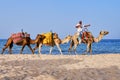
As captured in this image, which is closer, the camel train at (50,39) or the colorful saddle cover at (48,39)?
the colorful saddle cover at (48,39)

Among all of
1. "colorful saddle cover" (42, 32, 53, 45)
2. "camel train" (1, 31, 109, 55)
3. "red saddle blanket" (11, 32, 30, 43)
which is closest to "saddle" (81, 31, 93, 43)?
"camel train" (1, 31, 109, 55)

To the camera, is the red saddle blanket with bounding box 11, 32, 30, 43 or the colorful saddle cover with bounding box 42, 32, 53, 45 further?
the red saddle blanket with bounding box 11, 32, 30, 43

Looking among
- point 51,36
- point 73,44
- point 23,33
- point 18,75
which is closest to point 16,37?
point 23,33

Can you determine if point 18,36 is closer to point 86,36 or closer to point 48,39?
point 48,39

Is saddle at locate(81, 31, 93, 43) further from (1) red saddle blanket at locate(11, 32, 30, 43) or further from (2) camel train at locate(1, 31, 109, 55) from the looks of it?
(1) red saddle blanket at locate(11, 32, 30, 43)

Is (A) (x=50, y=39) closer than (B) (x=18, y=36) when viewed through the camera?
Yes

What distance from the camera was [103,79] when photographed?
41.0ft

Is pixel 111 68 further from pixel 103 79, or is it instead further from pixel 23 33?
pixel 23 33

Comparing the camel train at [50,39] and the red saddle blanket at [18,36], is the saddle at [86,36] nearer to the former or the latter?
the camel train at [50,39]

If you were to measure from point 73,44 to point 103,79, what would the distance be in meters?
14.1

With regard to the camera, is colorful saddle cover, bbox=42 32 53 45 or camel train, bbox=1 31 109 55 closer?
colorful saddle cover, bbox=42 32 53 45

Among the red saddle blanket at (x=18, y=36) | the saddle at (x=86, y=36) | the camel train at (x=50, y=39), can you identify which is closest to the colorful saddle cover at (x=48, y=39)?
the camel train at (x=50, y=39)

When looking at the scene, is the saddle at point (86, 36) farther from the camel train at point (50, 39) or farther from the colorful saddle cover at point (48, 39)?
the colorful saddle cover at point (48, 39)

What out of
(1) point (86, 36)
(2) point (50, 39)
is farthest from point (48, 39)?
(1) point (86, 36)
